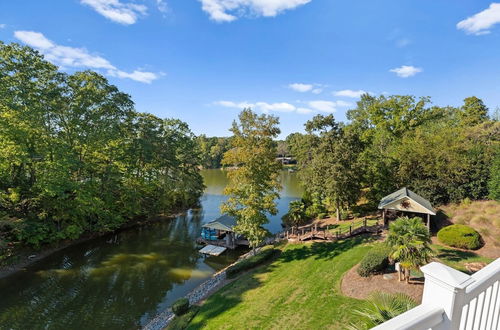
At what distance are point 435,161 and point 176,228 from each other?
24.4 meters

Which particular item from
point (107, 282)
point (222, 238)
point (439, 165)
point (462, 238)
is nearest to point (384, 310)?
point (462, 238)

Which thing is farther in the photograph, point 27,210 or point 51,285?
point 27,210

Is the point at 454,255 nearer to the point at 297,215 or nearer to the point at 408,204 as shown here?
the point at 408,204

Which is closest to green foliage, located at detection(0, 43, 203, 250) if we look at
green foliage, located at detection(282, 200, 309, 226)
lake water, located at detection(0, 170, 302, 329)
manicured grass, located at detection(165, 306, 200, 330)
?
lake water, located at detection(0, 170, 302, 329)

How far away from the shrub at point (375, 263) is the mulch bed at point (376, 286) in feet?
0.84

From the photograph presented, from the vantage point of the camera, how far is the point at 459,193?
18.8 meters

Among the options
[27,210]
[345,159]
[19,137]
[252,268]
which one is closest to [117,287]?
[252,268]

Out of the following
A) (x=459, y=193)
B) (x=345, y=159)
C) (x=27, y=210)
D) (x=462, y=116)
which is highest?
(x=462, y=116)

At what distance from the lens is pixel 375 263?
11.4m

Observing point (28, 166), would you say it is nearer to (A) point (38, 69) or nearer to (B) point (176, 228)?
(A) point (38, 69)

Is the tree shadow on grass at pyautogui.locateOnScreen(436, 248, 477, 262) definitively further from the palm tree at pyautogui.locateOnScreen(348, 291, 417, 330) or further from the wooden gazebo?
the palm tree at pyautogui.locateOnScreen(348, 291, 417, 330)

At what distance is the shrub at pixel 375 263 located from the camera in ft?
37.5

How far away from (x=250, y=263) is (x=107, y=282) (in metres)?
8.93

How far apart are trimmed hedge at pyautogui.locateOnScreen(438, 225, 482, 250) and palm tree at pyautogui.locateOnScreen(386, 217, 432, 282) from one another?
475 centimetres
